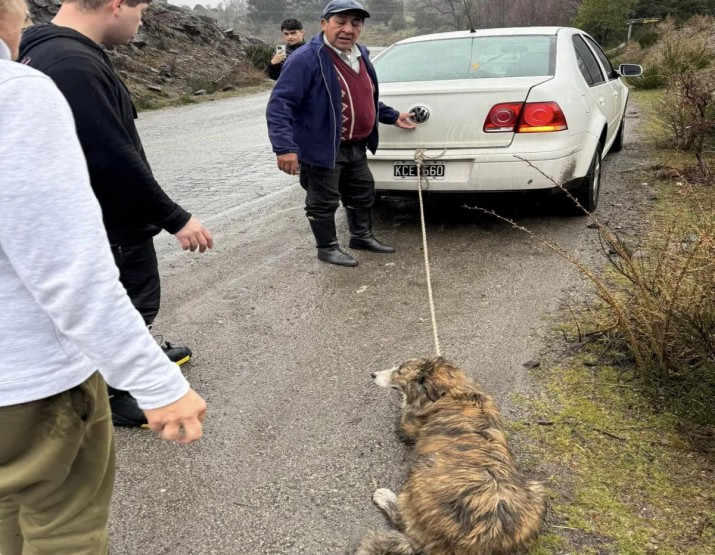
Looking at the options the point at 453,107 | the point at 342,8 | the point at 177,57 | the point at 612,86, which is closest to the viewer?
the point at 342,8

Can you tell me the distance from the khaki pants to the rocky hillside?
686 inches

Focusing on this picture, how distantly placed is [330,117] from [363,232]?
44.7 inches

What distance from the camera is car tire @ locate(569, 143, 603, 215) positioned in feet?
18.0

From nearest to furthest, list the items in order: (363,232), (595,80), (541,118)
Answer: (541,118) → (363,232) → (595,80)

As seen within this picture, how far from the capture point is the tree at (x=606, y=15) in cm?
3525

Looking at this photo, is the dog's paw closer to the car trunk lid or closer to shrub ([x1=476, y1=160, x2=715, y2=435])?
shrub ([x1=476, y1=160, x2=715, y2=435])

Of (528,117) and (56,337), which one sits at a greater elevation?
(56,337)

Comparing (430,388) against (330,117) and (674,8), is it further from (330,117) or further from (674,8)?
(674,8)

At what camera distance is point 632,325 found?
318cm

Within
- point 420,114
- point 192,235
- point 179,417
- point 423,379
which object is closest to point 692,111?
point 420,114

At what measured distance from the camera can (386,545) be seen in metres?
2.07

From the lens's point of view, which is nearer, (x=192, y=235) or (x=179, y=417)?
(x=179, y=417)

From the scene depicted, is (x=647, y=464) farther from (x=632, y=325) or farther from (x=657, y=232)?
(x=657, y=232)

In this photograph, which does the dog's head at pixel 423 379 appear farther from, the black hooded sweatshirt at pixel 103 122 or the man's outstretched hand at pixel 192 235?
the black hooded sweatshirt at pixel 103 122
